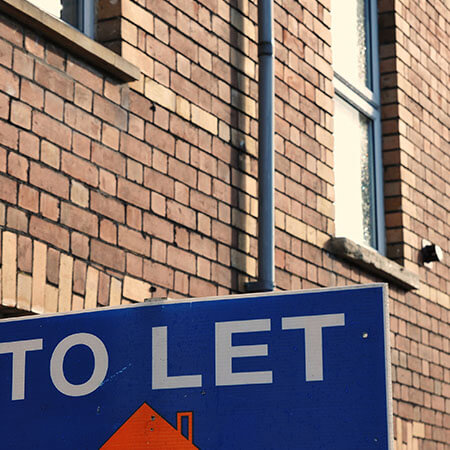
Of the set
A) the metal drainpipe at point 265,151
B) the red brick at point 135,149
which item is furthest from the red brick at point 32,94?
the metal drainpipe at point 265,151

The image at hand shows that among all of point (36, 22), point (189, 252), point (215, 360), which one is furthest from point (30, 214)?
point (215, 360)

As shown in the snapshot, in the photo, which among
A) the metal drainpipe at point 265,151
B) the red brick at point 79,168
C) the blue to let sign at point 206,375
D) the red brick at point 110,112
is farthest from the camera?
the metal drainpipe at point 265,151

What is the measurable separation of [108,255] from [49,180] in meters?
0.43

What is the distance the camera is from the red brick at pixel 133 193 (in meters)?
4.43

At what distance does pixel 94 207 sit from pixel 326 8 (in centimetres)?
288

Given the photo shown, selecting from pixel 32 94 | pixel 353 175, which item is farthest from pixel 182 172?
pixel 353 175

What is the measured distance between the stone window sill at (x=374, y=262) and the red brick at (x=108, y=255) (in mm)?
2034

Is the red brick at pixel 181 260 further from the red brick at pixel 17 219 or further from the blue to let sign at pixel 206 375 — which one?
the blue to let sign at pixel 206 375

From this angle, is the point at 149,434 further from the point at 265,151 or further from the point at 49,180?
the point at 265,151

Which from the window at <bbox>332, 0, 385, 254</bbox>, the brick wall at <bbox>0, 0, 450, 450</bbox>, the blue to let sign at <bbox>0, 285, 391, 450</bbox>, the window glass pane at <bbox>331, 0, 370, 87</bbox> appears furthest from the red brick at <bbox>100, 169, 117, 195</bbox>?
the window glass pane at <bbox>331, 0, 370, 87</bbox>

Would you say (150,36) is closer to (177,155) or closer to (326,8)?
(177,155)

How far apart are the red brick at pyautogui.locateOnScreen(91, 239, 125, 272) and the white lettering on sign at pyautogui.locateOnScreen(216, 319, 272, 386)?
2.26m

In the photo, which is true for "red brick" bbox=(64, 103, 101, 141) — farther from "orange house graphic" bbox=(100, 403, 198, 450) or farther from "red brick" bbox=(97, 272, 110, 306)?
"orange house graphic" bbox=(100, 403, 198, 450)

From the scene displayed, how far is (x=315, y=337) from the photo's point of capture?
1919mm
